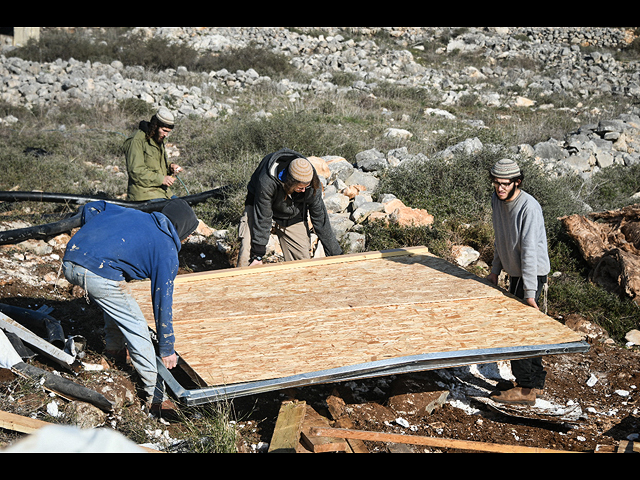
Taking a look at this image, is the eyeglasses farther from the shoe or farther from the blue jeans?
the shoe

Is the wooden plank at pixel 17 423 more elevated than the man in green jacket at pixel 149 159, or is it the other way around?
the man in green jacket at pixel 149 159

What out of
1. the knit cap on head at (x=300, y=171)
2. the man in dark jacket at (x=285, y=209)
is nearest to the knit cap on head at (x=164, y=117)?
the man in dark jacket at (x=285, y=209)

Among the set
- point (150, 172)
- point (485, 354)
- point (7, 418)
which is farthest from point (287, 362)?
point (150, 172)

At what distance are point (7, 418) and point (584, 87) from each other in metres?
20.9

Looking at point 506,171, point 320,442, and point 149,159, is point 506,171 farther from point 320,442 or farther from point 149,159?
point 149,159

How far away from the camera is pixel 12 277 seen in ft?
18.1

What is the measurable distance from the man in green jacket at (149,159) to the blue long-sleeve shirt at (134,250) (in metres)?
2.73

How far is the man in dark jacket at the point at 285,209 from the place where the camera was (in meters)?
4.69

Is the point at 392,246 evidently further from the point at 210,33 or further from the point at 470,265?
the point at 210,33

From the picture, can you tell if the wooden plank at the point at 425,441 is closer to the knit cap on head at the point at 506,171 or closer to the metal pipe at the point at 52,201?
the knit cap on head at the point at 506,171

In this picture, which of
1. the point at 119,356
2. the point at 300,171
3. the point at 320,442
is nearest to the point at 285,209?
the point at 300,171

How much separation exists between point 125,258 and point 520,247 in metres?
2.86

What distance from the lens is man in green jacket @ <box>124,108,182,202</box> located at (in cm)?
593

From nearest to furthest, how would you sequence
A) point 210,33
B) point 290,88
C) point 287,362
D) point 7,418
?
point 7,418 < point 287,362 < point 290,88 < point 210,33
